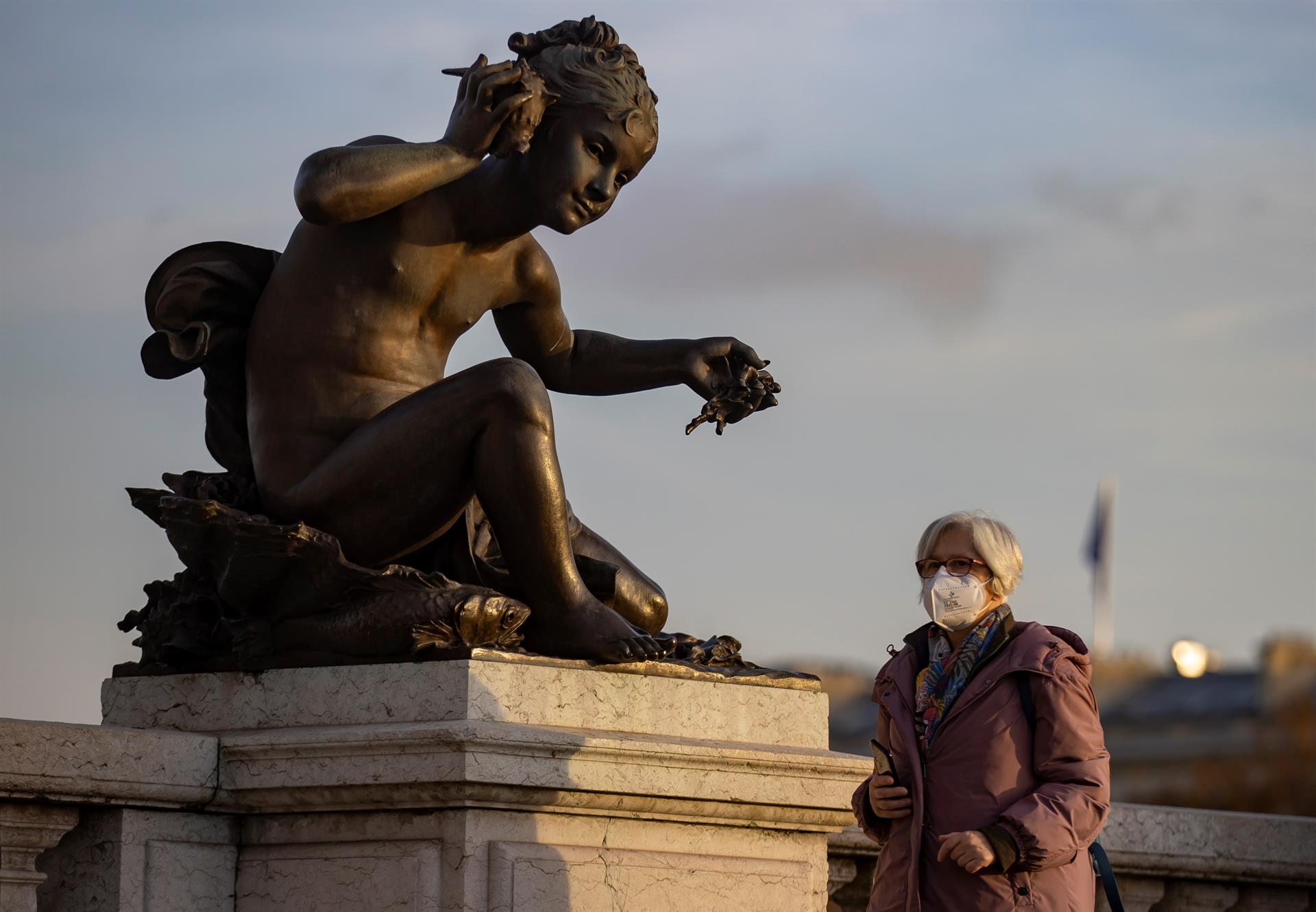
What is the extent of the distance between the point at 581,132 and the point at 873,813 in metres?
2.14

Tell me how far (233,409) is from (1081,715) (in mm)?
2773

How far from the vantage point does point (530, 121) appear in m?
6.41

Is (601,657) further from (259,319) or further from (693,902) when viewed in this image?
(259,319)

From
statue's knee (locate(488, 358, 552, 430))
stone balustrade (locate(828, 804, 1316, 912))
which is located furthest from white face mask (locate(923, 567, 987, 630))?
stone balustrade (locate(828, 804, 1316, 912))

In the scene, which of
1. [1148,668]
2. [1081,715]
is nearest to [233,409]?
[1081,715]

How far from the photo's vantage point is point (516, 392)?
6324 mm

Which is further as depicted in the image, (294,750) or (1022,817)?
(294,750)

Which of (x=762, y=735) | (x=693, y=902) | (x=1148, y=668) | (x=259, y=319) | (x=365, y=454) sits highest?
(x=1148, y=668)

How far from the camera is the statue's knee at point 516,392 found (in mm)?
6320

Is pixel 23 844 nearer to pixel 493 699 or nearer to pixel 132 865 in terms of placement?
pixel 132 865

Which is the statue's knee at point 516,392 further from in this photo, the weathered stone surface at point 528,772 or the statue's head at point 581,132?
the weathered stone surface at point 528,772

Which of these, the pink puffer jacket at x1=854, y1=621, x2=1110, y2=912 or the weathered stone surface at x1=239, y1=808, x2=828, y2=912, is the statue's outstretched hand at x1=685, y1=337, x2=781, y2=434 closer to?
the weathered stone surface at x1=239, y1=808, x2=828, y2=912

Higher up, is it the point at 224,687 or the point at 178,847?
the point at 224,687

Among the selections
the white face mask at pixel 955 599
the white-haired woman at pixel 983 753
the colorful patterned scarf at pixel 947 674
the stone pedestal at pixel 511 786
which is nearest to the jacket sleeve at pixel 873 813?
the white-haired woman at pixel 983 753
